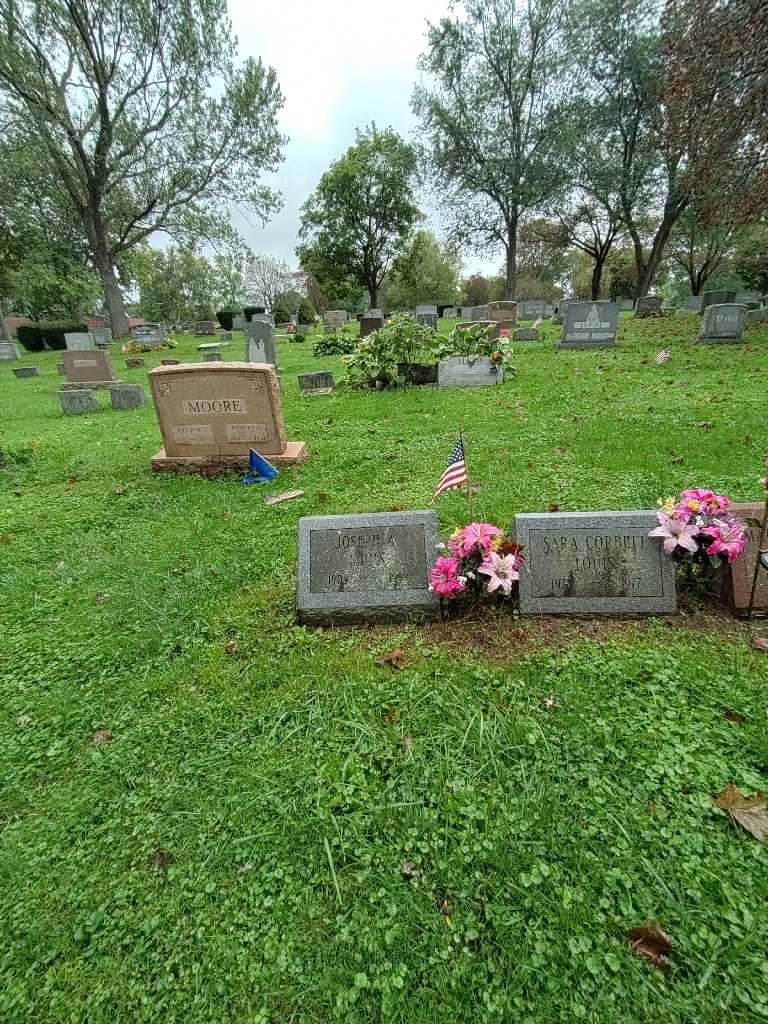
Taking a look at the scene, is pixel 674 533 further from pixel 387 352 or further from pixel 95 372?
pixel 95 372

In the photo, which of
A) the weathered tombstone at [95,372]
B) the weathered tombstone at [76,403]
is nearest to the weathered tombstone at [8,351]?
the weathered tombstone at [95,372]

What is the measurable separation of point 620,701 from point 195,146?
105 ft

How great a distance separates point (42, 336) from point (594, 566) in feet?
103

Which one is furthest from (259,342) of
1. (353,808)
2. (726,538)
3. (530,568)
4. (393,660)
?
(353,808)

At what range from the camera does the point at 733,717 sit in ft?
7.16

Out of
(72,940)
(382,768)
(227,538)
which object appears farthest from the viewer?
(227,538)

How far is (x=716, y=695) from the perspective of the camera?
229 cm

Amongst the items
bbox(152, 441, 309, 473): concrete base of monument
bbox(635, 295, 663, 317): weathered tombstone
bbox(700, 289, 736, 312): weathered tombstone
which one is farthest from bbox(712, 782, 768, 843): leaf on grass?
bbox(700, 289, 736, 312): weathered tombstone

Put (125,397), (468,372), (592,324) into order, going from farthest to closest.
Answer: (592,324)
(125,397)
(468,372)

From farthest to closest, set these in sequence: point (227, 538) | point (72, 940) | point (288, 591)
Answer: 1. point (227, 538)
2. point (288, 591)
3. point (72, 940)

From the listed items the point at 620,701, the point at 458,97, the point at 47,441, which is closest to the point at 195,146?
the point at 458,97

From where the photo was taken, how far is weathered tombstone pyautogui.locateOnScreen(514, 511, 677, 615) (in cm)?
279

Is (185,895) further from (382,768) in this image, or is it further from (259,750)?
(382,768)

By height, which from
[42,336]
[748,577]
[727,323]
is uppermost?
[42,336]
